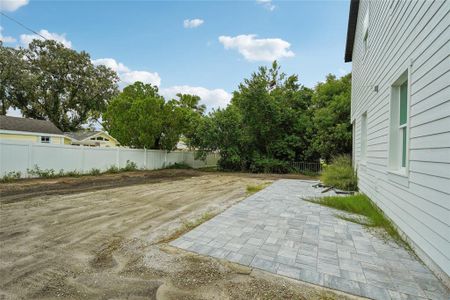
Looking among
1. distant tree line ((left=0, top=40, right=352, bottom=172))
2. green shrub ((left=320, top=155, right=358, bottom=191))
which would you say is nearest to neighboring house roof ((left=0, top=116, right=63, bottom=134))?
distant tree line ((left=0, top=40, right=352, bottom=172))

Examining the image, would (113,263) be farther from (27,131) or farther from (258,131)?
(27,131)

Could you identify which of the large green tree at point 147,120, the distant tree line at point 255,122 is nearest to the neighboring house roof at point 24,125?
the distant tree line at point 255,122

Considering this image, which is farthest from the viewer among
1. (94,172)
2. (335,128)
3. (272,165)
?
(272,165)

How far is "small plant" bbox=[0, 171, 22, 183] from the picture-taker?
8.07 meters

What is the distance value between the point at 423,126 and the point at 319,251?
1857 mm

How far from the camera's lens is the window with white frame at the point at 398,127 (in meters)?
3.57

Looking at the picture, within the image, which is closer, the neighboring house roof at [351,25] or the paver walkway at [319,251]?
the paver walkway at [319,251]

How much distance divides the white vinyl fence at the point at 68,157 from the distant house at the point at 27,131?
7.73 m

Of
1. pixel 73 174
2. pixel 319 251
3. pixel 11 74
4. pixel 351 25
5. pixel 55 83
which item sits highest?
pixel 55 83

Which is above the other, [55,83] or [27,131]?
[55,83]

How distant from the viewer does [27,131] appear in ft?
57.4

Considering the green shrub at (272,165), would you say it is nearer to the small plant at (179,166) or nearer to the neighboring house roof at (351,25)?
the small plant at (179,166)

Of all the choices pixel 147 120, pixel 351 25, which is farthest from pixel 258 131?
pixel 351 25

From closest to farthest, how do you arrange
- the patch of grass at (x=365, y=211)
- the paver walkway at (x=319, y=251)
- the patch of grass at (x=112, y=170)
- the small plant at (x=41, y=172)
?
1. the paver walkway at (x=319, y=251)
2. the patch of grass at (x=365, y=211)
3. the small plant at (x=41, y=172)
4. the patch of grass at (x=112, y=170)
